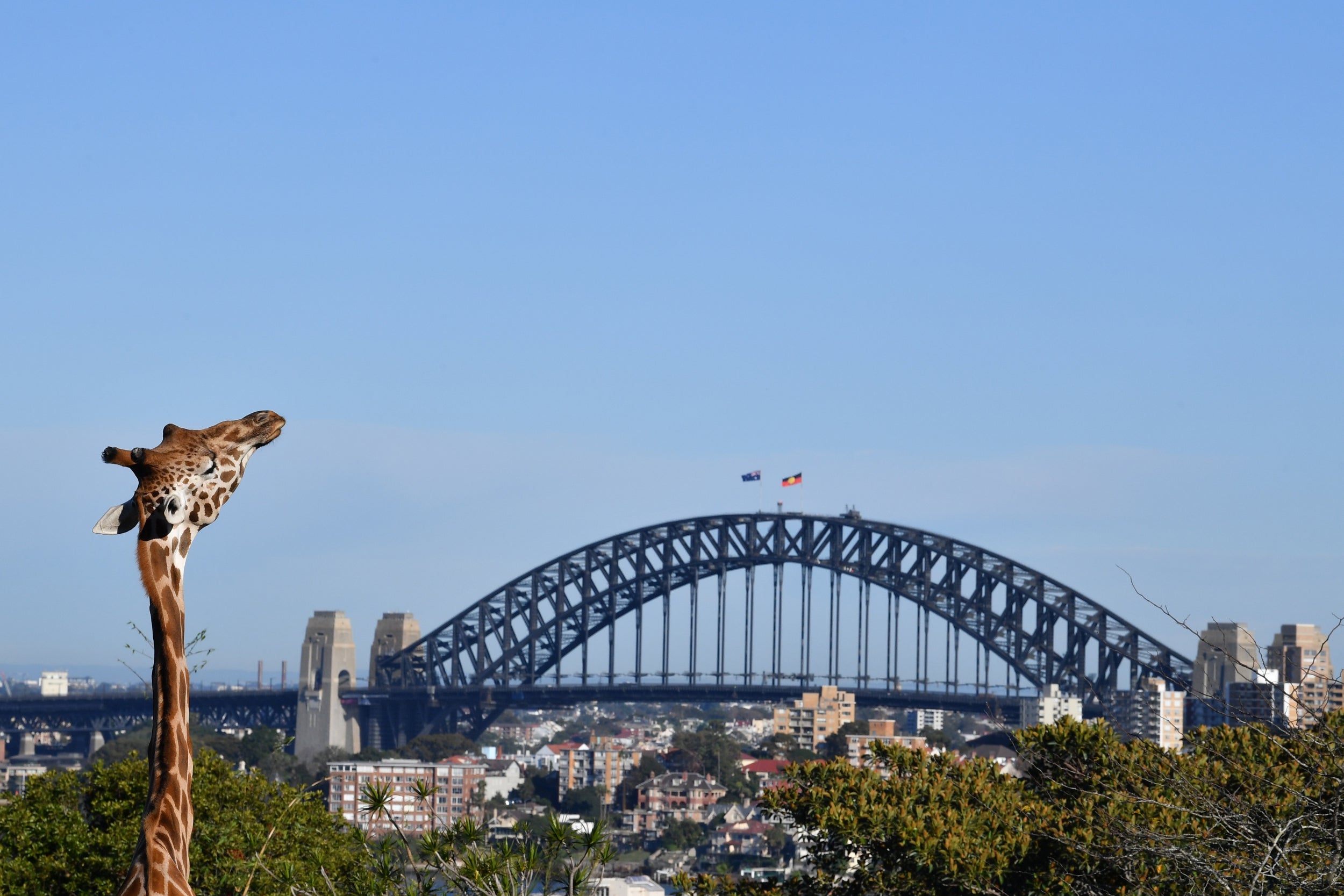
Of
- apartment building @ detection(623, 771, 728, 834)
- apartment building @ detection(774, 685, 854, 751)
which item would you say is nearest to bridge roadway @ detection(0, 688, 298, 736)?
apartment building @ detection(623, 771, 728, 834)

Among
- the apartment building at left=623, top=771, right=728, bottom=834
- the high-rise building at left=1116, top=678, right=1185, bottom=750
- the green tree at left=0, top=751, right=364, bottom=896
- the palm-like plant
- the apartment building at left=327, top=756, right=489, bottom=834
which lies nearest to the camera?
the palm-like plant

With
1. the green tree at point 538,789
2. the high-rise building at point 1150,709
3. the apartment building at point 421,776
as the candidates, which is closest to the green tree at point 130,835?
the apartment building at point 421,776

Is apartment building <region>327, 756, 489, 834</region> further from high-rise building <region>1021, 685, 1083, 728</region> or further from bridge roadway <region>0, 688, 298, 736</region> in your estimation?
high-rise building <region>1021, 685, 1083, 728</region>

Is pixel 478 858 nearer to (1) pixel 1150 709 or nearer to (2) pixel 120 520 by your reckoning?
(2) pixel 120 520

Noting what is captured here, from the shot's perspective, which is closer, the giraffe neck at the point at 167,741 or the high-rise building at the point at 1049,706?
the giraffe neck at the point at 167,741

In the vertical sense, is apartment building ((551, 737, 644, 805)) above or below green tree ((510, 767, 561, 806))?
above

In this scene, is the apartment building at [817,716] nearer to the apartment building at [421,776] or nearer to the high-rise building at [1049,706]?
the apartment building at [421,776]

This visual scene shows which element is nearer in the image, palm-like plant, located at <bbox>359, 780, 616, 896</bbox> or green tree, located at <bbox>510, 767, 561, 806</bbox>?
palm-like plant, located at <bbox>359, 780, 616, 896</bbox>

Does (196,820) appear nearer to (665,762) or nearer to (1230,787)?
(1230,787)
